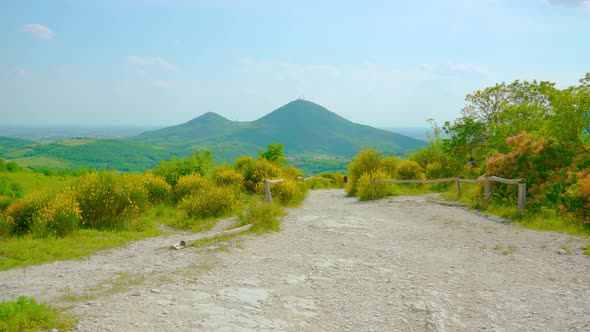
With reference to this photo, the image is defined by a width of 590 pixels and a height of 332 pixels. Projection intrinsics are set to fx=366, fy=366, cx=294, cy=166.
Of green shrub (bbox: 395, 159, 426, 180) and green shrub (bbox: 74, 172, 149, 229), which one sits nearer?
green shrub (bbox: 74, 172, 149, 229)

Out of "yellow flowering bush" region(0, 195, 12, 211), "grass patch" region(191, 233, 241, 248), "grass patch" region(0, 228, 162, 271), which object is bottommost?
"grass patch" region(191, 233, 241, 248)

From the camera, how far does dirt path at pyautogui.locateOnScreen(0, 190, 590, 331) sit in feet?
16.8

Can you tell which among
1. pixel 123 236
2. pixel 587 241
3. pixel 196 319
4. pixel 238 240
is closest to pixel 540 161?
pixel 587 241

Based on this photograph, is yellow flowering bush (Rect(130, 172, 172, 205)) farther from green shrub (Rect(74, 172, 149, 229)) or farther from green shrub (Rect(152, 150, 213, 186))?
green shrub (Rect(74, 172, 149, 229))

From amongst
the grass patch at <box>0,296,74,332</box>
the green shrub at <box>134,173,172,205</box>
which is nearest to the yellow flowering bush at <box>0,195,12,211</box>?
the green shrub at <box>134,173,172,205</box>

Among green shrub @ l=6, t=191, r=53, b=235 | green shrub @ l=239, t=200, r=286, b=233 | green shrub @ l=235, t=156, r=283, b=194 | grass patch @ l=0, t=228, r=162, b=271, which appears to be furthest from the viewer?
green shrub @ l=235, t=156, r=283, b=194

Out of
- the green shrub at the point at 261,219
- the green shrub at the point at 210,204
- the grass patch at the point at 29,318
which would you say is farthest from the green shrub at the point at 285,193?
the grass patch at the point at 29,318

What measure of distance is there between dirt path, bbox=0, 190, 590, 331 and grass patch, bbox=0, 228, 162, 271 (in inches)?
20.0

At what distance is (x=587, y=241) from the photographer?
8703mm

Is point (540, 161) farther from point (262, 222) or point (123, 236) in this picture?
point (123, 236)

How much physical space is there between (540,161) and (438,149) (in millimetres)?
15447

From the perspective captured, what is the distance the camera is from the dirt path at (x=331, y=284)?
512 cm

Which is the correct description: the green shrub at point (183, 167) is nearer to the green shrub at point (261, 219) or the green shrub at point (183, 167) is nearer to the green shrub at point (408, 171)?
the green shrub at point (261, 219)

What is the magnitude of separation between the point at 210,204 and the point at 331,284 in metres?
7.06
